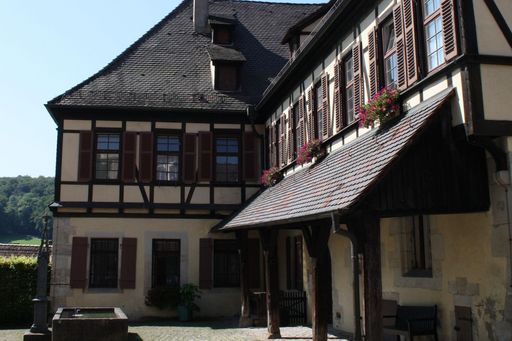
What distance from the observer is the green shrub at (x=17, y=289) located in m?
15.6

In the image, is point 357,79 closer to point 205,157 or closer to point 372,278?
point 372,278

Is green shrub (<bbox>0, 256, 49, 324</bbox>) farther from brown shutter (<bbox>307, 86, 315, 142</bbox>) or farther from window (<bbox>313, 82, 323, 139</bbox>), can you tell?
window (<bbox>313, 82, 323, 139</bbox>)

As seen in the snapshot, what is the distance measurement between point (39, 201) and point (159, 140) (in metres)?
52.1

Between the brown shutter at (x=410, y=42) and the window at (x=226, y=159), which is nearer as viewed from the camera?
the brown shutter at (x=410, y=42)

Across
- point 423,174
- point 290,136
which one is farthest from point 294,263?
point 423,174

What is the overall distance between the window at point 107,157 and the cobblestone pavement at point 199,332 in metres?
4.44

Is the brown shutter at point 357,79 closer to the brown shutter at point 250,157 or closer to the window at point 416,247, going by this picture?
the window at point 416,247

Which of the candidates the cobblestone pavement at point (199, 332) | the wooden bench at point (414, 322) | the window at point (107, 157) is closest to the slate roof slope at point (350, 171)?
the wooden bench at point (414, 322)

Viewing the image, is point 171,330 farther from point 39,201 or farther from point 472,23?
point 39,201

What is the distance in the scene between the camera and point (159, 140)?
17.3m

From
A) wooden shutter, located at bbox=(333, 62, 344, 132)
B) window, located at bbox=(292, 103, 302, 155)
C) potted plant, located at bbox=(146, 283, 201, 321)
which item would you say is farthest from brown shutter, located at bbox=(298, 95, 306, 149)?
potted plant, located at bbox=(146, 283, 201, 321)

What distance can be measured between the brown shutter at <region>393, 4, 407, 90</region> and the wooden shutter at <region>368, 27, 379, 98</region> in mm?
690

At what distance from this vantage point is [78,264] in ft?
53.0

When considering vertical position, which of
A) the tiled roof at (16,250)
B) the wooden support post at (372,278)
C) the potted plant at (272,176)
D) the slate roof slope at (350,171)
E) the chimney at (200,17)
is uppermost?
the chimney at (200,17)
